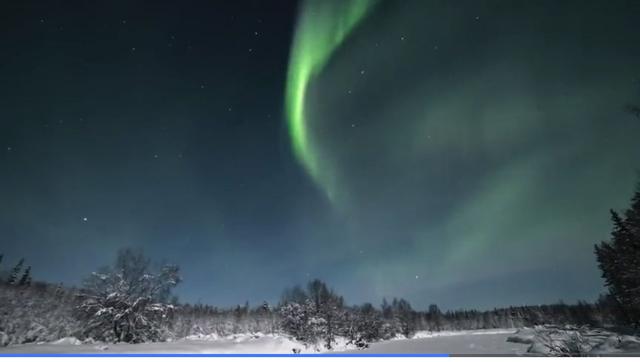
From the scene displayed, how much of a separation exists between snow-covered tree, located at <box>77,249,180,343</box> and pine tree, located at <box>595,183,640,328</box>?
12618 mm

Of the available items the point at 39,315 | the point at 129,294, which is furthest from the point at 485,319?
the point at 39,315

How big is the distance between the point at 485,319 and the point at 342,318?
325 inches

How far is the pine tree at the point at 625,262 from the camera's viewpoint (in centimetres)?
823

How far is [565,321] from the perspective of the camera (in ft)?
20.9

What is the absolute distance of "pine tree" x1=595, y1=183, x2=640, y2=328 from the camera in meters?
8.23

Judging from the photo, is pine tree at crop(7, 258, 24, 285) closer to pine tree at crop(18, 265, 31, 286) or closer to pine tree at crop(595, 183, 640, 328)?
pine tree at crop(18, 265, 31, 286)

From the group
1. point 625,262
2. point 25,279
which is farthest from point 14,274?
point 625,262

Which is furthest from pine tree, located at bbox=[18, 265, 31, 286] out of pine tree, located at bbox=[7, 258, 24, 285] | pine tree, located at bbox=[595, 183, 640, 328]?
pine tree, located at bbox=[595, 183, 640, 328]

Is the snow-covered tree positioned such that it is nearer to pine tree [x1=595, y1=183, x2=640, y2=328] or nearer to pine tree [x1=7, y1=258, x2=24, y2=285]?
pine tree [x1=7, y1=258, x2=24, y2=285]

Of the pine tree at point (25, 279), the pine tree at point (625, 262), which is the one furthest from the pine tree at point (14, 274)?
the pine tree at point (625, 262)

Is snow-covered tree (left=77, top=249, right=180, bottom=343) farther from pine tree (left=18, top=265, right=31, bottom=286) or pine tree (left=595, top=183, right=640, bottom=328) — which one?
pine tree (left=595, top=183, right=640, bottom=328)

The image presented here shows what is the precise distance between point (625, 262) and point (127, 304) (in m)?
13.9

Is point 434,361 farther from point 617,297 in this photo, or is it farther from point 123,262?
point 123,262

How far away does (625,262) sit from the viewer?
28.2 feet
